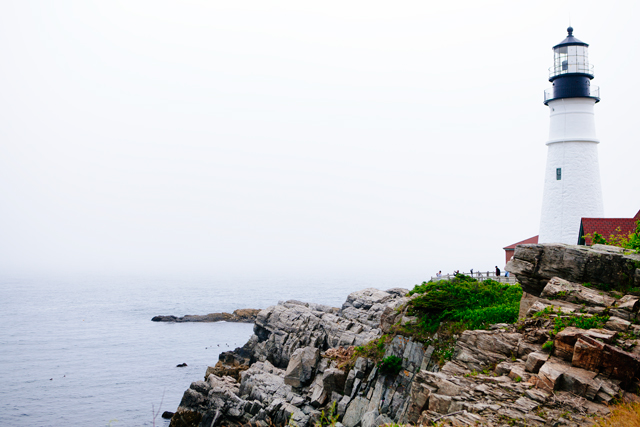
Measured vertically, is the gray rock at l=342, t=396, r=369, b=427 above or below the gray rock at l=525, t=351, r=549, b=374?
below

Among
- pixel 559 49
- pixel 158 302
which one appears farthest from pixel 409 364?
pixel 158 302

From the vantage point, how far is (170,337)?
216 feet

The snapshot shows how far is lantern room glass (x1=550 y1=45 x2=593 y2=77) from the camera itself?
107 feet

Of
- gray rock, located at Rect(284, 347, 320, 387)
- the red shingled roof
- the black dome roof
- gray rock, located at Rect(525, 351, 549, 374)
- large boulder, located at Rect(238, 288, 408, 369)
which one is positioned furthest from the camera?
the black dome roof

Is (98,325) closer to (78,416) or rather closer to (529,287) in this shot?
(78,416)

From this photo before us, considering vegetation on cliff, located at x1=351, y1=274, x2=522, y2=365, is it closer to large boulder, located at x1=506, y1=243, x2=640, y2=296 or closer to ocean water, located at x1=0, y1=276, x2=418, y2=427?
large boulder, located at x1=506, y1=243, x2=640, y2=296

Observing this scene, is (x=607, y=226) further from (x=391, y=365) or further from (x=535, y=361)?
(x=535, y=361)

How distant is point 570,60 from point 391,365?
27.2 m

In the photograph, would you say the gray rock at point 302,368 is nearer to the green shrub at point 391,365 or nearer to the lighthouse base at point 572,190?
the green shrub at point 391,365

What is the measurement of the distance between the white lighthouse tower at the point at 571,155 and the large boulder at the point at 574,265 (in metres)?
17.3

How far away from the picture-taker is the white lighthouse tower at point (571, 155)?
3147cm

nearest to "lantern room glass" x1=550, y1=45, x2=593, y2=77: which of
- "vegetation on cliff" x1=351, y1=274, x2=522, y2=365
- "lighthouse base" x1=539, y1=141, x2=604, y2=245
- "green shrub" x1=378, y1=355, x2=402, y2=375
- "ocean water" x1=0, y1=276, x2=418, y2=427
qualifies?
"lighthouse base" x1=539, y1=141, x2=604, y2=245

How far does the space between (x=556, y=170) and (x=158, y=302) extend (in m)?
105

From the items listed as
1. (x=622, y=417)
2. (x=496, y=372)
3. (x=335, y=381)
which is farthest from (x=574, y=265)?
(x=335, y=381)
